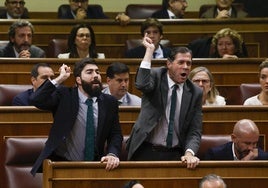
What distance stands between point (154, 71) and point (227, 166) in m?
0.44

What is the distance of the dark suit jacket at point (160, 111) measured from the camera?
308cm

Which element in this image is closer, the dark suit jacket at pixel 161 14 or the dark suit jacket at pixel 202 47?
the dark suit jacket at pixel 202 47

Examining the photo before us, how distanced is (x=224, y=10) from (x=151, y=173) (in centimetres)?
234

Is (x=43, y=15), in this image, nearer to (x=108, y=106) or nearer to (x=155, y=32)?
(x=155, y=32)

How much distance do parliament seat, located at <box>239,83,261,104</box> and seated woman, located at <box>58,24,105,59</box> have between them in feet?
2.62

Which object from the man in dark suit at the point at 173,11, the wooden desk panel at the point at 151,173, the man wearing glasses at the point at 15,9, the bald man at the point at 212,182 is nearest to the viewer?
the bald man at the point at 212,182

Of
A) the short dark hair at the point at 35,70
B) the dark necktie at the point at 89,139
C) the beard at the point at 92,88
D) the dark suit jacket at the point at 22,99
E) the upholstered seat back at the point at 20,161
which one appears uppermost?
the short dark hair at the point at 35,70

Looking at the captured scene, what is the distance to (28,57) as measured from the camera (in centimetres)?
428

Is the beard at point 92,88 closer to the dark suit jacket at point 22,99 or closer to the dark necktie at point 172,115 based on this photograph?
the dark necktie at point 172,115

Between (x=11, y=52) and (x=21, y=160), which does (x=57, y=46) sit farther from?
(x=21, y=160)

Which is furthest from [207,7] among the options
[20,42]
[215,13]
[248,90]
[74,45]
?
[248,90]

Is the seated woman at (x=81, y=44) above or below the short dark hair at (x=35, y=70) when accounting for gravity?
above

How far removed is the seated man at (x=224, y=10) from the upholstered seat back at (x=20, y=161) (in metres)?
2.13

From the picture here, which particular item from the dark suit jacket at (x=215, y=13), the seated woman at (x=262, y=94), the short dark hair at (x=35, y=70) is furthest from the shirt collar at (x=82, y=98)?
the dark suit jacket at (x=215, y=13)
